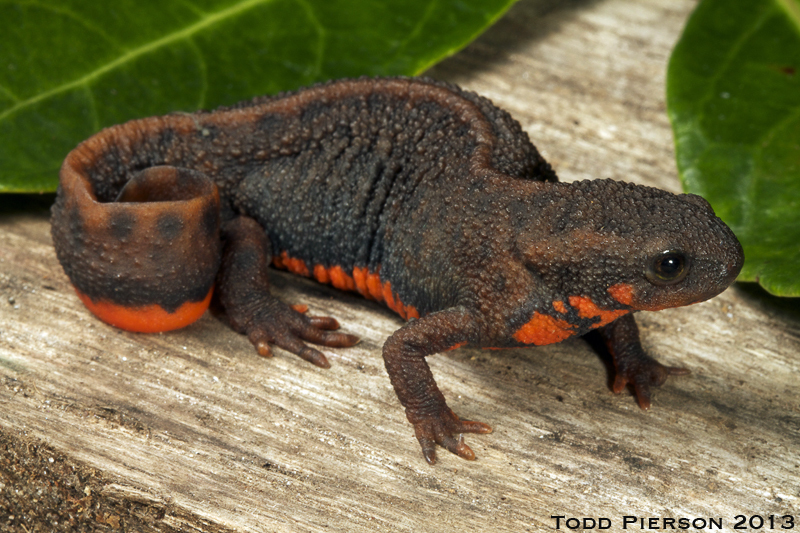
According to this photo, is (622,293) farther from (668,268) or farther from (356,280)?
(356,280)

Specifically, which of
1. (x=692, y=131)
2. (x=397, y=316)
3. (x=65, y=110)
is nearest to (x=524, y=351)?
(x=397, y=316)

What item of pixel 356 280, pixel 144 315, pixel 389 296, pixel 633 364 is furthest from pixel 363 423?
pixel 633 364

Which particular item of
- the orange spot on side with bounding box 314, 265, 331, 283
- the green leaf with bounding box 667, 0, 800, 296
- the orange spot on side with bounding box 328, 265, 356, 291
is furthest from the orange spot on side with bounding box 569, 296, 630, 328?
the orange spot on side with bounding box 314, 265, 331, 283

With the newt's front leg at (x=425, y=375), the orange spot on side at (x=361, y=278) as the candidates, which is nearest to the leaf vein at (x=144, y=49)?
the orange spot on side at (x=361, y=278)

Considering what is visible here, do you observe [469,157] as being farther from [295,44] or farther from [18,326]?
[18,326]

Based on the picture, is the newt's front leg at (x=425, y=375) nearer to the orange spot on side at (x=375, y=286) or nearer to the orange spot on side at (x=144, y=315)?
the orange spot on side at (x=375, y=286)

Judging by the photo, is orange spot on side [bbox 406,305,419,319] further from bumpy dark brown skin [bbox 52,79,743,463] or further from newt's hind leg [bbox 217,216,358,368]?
newt's hind leg [bbox 217,216,358,368]

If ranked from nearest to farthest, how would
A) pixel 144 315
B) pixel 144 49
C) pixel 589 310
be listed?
pixel 589 310 → pixel 144 315 → pixel 144 49
